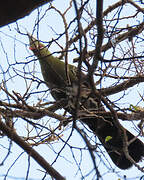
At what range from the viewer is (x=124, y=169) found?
2.53 m

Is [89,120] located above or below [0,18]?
above

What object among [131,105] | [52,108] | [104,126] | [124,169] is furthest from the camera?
[104,126]

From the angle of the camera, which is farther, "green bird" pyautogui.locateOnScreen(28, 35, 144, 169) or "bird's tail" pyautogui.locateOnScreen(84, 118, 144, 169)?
"bird's tail" pyautogui.locateOnScreen(84, 118, 144, 169)

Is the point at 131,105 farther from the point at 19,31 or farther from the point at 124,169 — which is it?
the point at 19,31

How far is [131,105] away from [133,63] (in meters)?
0.51

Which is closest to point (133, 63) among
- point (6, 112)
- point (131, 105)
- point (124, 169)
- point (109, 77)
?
point (109, 77)

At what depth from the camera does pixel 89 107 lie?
2570mm

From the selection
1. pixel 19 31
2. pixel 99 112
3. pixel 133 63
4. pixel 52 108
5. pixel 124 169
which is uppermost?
pixel 19 31

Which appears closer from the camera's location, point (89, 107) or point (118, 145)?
point (89, 107)

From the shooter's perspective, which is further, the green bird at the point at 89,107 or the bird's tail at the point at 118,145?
the bird's tail at the point at 118,145

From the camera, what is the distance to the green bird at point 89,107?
2.13 m

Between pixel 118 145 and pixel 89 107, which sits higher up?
pixel 89 107

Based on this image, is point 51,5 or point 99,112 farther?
point 51,5

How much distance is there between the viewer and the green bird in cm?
213
